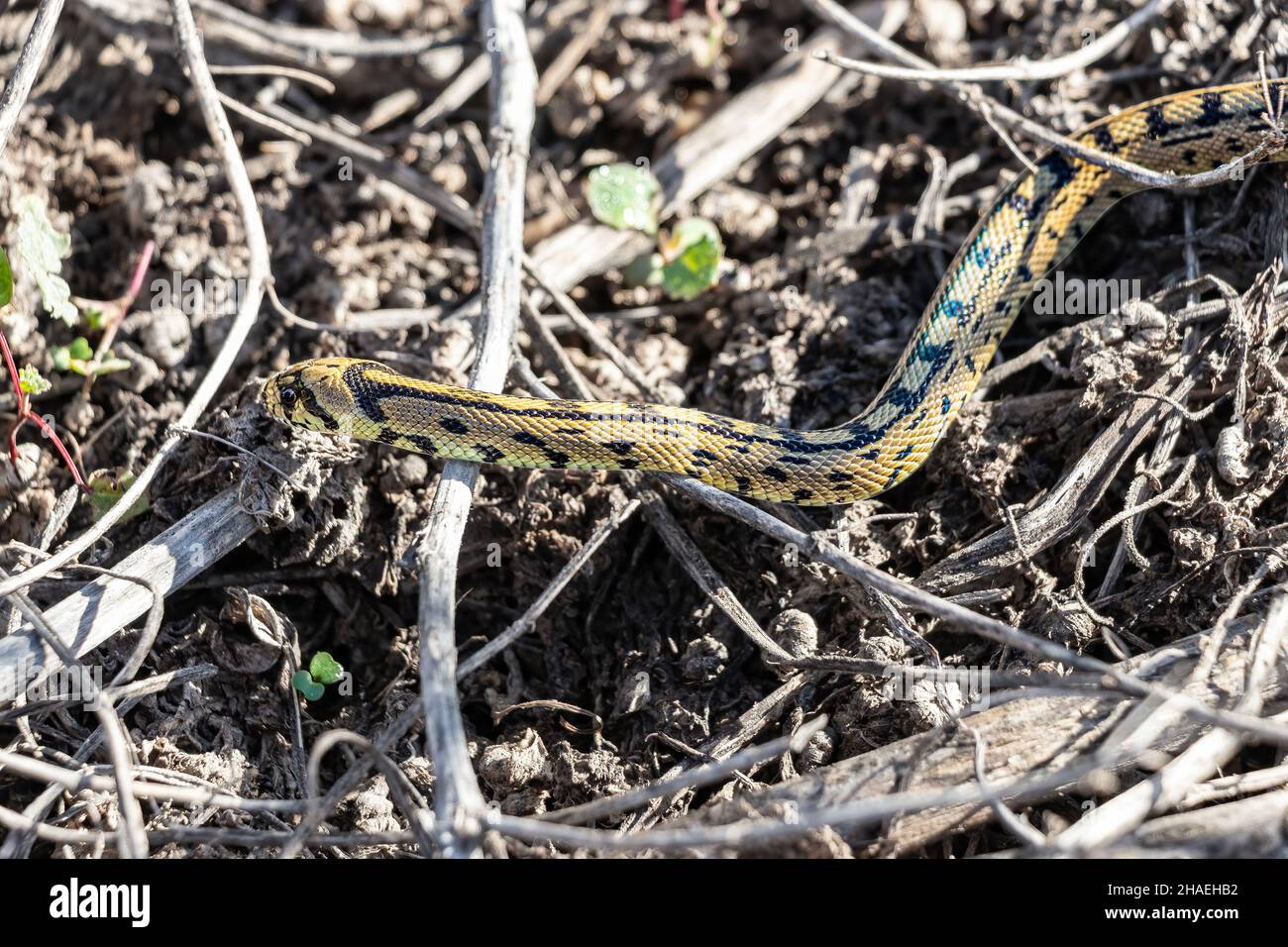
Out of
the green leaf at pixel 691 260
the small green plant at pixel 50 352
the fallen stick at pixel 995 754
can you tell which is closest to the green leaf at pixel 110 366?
the small green plant at pixel 50 352

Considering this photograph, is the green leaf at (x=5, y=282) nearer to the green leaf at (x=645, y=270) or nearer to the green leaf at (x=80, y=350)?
the green leaf at (x=80, y=350)

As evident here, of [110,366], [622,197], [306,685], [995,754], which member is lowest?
[995,754]

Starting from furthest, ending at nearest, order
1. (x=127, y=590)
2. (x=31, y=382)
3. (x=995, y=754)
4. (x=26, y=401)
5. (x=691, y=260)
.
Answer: (x=691, y=260), (x=26, y=401), (x=31, y=382), (x=127, y=590), (x=995, y=754)

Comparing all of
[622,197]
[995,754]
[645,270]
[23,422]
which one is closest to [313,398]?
[23,422]

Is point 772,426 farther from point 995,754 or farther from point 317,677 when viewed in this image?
point 317,677

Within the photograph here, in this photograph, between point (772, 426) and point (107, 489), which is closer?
point (107, 489)

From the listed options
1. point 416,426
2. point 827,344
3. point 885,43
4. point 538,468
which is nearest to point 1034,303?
point 827,344

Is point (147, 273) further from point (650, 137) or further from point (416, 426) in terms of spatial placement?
point (650, 137)

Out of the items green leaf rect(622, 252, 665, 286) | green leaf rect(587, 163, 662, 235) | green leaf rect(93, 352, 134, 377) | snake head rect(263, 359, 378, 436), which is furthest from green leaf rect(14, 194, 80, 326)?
green leaf rect(622, 252, 665, 286)
